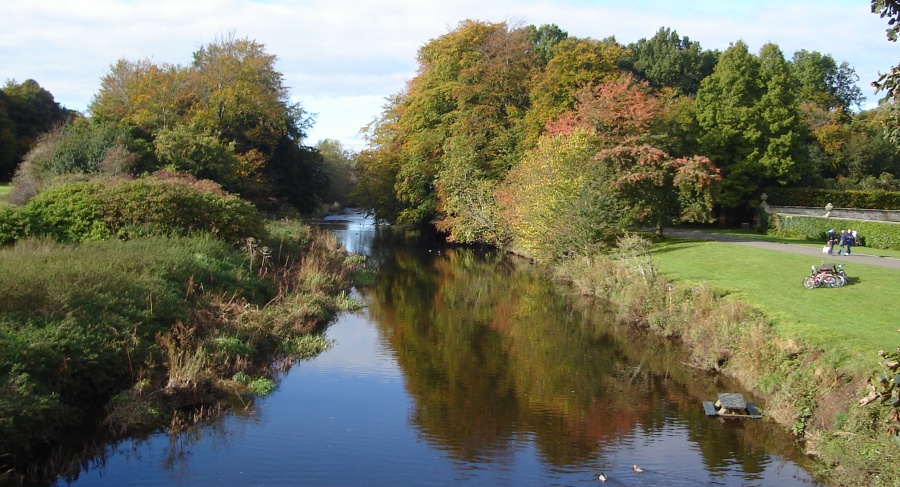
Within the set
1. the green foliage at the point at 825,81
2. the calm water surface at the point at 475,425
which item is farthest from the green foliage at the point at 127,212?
the green foliage at the point at 825,81

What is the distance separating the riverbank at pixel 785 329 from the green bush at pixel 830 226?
875 centimetres

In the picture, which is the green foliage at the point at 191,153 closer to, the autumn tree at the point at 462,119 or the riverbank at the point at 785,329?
the autumn tree at the point at 462,119

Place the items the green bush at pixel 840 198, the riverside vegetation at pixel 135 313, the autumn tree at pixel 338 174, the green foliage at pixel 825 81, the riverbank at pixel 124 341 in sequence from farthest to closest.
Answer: the autumn tree at pixel 338 174, the green foliage at pixel 825 81, the green bush at pixel 840 198, the riverside vegetation at pixel 135 313, the riverbank at pixel 124 341

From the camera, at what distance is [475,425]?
12883mm

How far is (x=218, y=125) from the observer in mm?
42062

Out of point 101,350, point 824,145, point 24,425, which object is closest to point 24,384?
point 24,425

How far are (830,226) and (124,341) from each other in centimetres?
3547

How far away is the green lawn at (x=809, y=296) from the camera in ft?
45.1

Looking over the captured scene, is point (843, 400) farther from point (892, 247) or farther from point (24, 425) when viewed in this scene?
point (892, 247)

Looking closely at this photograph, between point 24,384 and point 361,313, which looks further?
point 361,313

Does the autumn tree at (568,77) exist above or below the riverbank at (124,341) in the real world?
above

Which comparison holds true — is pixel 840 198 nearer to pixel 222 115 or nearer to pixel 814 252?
pixel 814 252

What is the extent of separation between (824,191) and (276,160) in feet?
119

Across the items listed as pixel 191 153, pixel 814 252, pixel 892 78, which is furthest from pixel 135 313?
pixel 814 252
